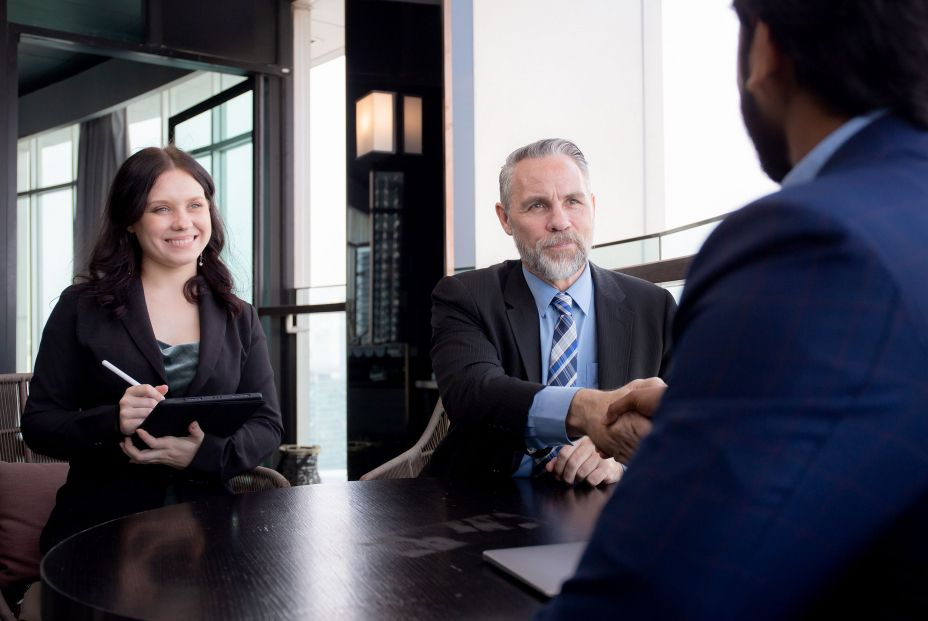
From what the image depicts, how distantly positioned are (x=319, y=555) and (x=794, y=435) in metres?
0.79

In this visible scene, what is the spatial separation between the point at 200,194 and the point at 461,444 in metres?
1.01

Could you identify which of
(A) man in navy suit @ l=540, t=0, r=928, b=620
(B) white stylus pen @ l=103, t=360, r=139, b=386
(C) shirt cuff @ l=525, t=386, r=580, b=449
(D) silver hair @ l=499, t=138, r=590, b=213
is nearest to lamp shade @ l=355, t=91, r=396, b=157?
(D) silver hair @ l=499, t=138, r=590, b=213

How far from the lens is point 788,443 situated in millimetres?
500

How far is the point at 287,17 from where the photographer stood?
568 cm

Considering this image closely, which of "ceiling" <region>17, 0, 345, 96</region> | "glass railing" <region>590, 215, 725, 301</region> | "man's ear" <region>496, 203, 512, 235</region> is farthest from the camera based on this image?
"ceiling" <region>17, 0, 345, 96</region>

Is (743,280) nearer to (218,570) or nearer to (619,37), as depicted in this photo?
(218,570)

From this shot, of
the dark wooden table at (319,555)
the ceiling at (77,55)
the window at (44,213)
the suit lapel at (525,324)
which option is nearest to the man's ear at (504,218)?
the suit lapel at (525,324)

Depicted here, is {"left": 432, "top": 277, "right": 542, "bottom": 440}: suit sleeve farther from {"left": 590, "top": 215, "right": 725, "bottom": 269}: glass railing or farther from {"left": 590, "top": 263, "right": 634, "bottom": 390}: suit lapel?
{"left": 590, "top": 215, "right": 725, "bottom": 269}: glass railing

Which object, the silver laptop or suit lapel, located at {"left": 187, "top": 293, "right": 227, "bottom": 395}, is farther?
suit lapel, located at {"left": 187, "top": 293, "right": 227, "bottom": 395}

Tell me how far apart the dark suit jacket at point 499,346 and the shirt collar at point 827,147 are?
131 cm

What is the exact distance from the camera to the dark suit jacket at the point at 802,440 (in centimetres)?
50

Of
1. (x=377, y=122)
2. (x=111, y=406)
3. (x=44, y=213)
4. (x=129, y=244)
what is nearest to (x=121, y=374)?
(x=111, y=406)

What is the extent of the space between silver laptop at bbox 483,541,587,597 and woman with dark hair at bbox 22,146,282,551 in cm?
112

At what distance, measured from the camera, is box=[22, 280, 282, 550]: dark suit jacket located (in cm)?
198
